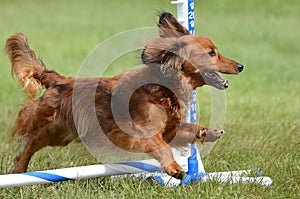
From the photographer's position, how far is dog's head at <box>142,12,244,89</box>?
517cm

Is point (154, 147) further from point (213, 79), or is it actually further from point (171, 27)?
point (171, 27)

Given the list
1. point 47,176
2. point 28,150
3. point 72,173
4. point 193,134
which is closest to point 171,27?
point 193,134

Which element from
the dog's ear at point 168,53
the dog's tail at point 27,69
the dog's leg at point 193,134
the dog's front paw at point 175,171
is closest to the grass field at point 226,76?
the dog's front paw at point 175,171

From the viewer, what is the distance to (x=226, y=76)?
1250 cm

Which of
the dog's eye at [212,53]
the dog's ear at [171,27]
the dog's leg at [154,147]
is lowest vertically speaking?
the dog's leg at [154,147]

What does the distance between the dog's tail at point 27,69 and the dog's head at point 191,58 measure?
944mm

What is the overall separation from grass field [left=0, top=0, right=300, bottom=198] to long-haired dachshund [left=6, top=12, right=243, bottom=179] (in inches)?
10.2

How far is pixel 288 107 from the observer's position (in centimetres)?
955

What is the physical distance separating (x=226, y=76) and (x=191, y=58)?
738cm

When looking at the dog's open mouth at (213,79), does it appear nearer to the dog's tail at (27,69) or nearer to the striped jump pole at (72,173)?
the striped jump pole at (72,173)

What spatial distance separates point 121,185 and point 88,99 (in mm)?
707

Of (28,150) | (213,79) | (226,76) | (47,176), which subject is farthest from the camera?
(226,76)

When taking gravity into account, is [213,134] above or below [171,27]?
below

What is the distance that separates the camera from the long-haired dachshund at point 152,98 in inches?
201
